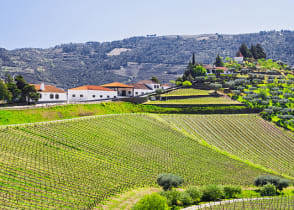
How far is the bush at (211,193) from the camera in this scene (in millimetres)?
44469

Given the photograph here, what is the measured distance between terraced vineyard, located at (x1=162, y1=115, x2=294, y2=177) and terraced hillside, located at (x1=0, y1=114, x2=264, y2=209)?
533 centimetres

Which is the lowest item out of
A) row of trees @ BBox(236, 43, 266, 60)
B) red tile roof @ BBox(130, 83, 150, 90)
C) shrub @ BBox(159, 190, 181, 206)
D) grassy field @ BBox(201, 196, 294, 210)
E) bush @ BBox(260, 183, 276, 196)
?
bush @ BBox(260, 183, 276, 196)

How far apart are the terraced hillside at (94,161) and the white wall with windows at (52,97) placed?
21.4 meters

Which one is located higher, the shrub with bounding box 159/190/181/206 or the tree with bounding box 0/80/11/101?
the tree with bounding box 0/80/11/101

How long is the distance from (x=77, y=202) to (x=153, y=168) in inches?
740

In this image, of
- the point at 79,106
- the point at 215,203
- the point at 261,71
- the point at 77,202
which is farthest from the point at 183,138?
the point at 261,71

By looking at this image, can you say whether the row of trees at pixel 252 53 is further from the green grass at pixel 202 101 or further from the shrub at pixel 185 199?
the shrub at pixel 185 199

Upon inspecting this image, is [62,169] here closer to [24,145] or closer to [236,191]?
[24,145]

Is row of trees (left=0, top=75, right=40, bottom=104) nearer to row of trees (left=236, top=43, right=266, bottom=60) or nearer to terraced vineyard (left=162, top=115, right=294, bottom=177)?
terraced vineyard (left=162, top=115, right=294, bottom=177)

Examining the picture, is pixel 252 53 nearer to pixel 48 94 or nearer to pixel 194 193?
pixel 48 94

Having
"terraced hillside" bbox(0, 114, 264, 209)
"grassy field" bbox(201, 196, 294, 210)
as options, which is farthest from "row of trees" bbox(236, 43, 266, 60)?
"grassy field" bbox(201, 196, 294, 210)

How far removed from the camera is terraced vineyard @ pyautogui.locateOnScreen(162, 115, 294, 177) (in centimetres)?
7056

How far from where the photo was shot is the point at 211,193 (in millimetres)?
44406

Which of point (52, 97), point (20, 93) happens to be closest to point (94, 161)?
point (20, 93)
